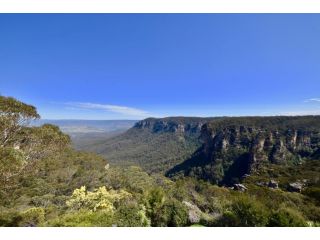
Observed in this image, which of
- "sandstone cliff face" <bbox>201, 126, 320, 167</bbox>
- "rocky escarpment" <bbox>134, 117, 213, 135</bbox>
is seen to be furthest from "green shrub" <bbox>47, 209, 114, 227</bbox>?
"rocky escarpment" <bbox>134, 117, 213, 135</bbox>

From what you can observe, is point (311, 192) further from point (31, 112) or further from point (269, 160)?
point (269, 160)

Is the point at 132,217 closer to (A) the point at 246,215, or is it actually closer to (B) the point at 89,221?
(B) the point at 89,221

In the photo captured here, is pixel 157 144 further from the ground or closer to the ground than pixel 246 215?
closer to the ground

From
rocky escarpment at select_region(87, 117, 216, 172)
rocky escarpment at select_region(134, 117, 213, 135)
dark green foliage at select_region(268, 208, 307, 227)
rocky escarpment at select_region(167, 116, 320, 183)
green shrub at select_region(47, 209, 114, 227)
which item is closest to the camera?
dark green foliage at select_region(268, 208, 307, 227)

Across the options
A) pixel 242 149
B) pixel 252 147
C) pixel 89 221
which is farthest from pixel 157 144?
pixel 89 221

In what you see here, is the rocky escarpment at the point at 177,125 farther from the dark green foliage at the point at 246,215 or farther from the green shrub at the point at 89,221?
the green shrub at the point at 89,221

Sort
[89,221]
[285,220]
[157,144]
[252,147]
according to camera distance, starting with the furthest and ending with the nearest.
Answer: [157,144] → [252,147] → [89,221] → [285,220]

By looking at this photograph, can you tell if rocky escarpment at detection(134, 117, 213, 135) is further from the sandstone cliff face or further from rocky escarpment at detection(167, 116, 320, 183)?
the sandstone cliff face

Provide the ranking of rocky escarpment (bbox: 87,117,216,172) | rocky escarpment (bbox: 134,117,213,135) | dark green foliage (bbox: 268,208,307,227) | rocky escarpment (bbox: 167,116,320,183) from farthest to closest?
rocky escarpment (bbox: 134,117,213,135), rocky escarpment (bbox: 87,117,216,172), rocky escarpment (bbox: 167,116,320,183), dark green foliage (bbox: 268,208,307,227)
